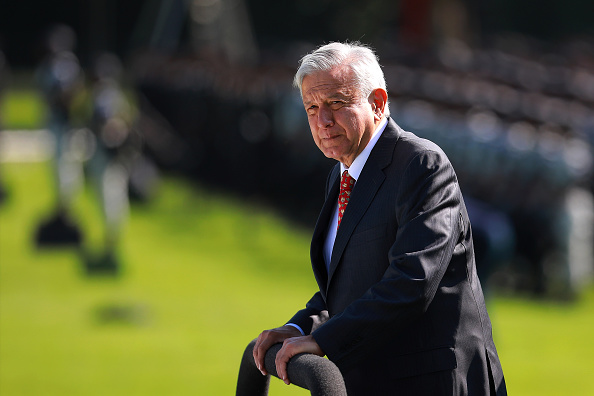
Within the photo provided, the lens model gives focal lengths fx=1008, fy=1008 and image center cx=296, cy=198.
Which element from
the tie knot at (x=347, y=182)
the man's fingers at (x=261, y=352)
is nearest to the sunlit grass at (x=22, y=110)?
the tie knot at (x=347, y=182)

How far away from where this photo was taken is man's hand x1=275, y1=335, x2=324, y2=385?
2.18 m

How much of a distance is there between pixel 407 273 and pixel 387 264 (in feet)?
0.54

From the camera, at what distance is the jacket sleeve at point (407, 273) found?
220cm

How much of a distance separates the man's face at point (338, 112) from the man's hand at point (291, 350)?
19.8 inches

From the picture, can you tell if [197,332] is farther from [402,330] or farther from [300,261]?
[402,330]

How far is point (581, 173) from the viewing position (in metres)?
9.01

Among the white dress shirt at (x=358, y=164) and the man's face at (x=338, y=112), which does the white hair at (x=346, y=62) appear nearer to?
the man's face at (x=338, y=112)

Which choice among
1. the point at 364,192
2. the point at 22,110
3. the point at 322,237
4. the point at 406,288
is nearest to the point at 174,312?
the point at 322,237

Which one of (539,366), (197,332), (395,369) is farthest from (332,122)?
(197,332)

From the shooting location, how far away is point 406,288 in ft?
7.20

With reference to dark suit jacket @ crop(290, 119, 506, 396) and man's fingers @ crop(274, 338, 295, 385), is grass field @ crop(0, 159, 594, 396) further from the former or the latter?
man's fingers @ crop(274, 338, 295, 385)

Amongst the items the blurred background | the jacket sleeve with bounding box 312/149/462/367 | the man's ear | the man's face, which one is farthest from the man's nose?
the blurred background

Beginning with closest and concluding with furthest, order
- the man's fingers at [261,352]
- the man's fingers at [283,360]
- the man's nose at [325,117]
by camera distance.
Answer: the man's fingers at [283,360] < the man's fingers at [261,352] < the man's nose at [325,117]

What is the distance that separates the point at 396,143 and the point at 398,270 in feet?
1.30
